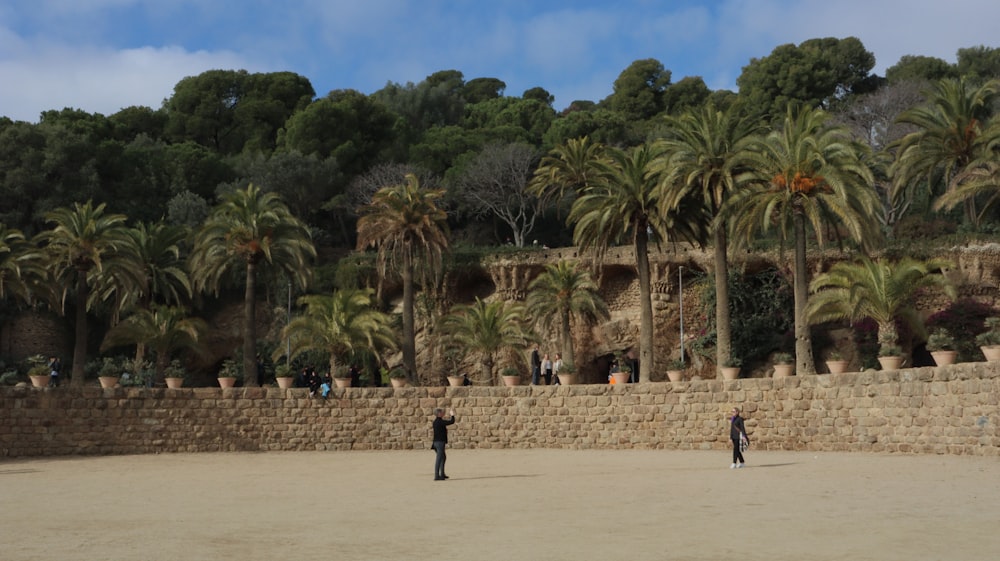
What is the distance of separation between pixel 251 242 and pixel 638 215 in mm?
12723

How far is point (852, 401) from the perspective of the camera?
24.6 m

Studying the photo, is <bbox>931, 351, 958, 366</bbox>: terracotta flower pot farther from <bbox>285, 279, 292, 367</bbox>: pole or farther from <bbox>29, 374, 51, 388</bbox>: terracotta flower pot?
<bbox>29, 374, 51, 388</bbox>: terracotta flower pot

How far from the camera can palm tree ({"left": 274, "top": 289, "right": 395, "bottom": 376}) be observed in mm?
36688

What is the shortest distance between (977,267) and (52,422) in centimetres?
3302

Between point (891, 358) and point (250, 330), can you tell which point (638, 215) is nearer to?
point (891, 358)

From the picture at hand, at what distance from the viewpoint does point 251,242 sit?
35.5m

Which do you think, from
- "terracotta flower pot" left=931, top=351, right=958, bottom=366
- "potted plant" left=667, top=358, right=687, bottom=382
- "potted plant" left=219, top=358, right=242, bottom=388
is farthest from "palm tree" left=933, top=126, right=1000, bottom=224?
"potted plant" left=219, top=358, right=242, bottom=388

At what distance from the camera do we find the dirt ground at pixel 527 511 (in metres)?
11.9

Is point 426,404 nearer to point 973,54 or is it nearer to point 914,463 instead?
point 914,463

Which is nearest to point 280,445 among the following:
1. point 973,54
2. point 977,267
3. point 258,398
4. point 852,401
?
point 258,398

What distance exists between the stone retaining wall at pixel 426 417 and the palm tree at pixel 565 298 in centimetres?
960

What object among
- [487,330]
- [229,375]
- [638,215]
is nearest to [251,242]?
Result: [229,375]

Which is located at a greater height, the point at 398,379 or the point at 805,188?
the point at 805,188

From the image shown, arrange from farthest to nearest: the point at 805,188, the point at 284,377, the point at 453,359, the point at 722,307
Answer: the point at 453,359
the point at 284,377
the point at 722,307
the point at 805,188
